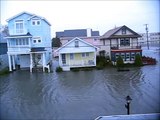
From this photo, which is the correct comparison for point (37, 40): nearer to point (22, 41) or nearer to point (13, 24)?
point (22, 41)

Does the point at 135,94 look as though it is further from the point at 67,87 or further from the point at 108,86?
the point at 67,87

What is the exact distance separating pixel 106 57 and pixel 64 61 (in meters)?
3.33

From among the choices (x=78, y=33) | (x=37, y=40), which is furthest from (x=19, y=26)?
(x=78, y=33)

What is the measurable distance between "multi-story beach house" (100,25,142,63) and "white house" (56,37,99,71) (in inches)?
78.0

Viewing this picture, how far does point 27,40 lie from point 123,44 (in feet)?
23.4

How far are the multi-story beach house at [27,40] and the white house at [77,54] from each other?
1283 mm

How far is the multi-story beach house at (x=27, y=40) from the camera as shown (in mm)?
15062

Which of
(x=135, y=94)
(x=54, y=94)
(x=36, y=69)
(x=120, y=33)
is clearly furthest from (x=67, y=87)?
(x=120, y=33)

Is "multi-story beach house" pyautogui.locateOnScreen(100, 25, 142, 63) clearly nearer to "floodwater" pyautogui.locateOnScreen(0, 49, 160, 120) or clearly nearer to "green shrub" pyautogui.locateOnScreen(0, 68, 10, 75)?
"floodwater" pyautogui.locateOnScreen(0, 49, 160, 120)

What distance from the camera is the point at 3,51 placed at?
15.4m

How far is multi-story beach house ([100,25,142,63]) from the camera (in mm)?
16469

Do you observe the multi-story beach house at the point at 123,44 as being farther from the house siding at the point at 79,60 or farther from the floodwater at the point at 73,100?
the floodwater at the point at 73,100

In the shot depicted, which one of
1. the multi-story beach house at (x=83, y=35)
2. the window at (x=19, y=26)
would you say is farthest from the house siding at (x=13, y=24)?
the multi-story beach house at (x=83, y=35)

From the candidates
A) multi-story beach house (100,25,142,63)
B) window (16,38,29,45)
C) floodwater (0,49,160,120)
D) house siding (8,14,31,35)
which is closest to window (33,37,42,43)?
window (16,38,29,45)
